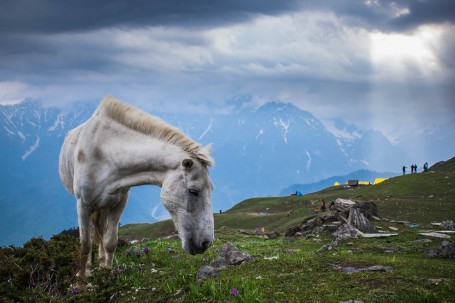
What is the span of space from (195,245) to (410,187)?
56.1m

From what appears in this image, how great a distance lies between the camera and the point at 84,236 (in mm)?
10523

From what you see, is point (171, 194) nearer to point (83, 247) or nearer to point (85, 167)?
point (85, 167)

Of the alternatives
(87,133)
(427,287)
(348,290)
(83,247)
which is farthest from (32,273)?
(427,287)

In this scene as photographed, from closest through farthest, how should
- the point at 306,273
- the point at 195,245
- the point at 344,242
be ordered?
the point at 195,245 < the point at 306,273 < the point at 344,242

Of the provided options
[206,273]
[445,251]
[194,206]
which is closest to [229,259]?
[206,273]

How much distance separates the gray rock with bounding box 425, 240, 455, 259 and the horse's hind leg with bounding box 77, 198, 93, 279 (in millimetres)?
9061

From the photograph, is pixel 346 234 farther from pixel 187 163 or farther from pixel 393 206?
pixel 393 206

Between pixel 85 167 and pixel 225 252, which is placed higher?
pixel 85 167

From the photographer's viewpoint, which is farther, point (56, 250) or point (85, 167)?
point (56, 250)

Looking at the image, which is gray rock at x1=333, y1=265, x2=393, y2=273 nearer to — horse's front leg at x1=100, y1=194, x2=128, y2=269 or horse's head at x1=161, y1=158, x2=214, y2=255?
horse's head at x1=161, y1=158, x2=214, y2=255

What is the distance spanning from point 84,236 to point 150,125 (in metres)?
3.34

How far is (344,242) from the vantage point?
55.5 feet

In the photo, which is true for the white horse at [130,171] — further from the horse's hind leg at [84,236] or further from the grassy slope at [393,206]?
the grassy slope at [393,206]

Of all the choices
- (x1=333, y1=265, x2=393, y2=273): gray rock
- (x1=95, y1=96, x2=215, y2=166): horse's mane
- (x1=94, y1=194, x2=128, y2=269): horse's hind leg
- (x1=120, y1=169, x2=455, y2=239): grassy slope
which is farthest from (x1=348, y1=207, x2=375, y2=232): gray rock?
(x1=95, y1=96, x2=215, y2=166): horse's mane
